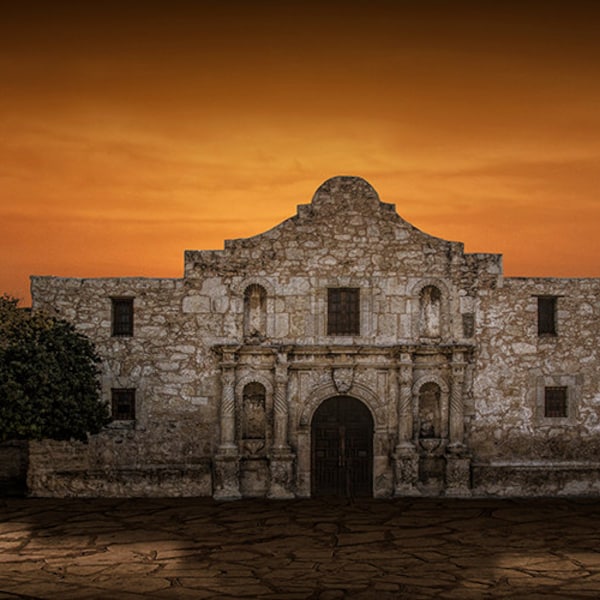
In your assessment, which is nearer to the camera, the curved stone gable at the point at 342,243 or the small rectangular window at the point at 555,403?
the curved stone gable at the point at 342,243

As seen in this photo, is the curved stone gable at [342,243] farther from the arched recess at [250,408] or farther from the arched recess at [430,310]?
the arched recess at [250,408]

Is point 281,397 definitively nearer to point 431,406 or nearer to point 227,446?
point 227,446

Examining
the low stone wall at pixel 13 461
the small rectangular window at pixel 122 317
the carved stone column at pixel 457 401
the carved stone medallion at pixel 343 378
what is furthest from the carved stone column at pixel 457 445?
the low stone wall at pixel 13 461

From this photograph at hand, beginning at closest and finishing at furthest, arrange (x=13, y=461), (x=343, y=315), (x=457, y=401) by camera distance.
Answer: (x=457, y=401)
(x=343, y=315)
(x=13, y=461)

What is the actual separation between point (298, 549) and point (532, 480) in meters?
8.40

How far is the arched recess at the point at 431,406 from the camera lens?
23547 mm

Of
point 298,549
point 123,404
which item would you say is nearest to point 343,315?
point 123,404

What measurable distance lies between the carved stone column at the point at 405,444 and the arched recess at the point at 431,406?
0.29 m

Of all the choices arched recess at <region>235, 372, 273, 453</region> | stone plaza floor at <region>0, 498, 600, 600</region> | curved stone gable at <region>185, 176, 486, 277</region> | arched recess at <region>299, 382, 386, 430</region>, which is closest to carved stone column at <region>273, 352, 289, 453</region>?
arched recess at <region>235, 372, 273, 453</region>

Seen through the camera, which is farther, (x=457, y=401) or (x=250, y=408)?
(x=250, y=408)

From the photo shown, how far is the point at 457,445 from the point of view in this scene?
76.3ft

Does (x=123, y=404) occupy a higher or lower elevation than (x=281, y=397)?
lower

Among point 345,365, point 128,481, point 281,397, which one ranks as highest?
point 345,365

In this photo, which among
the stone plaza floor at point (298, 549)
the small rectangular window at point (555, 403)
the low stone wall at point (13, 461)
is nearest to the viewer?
the stone plaza floor at point (298, 549)
